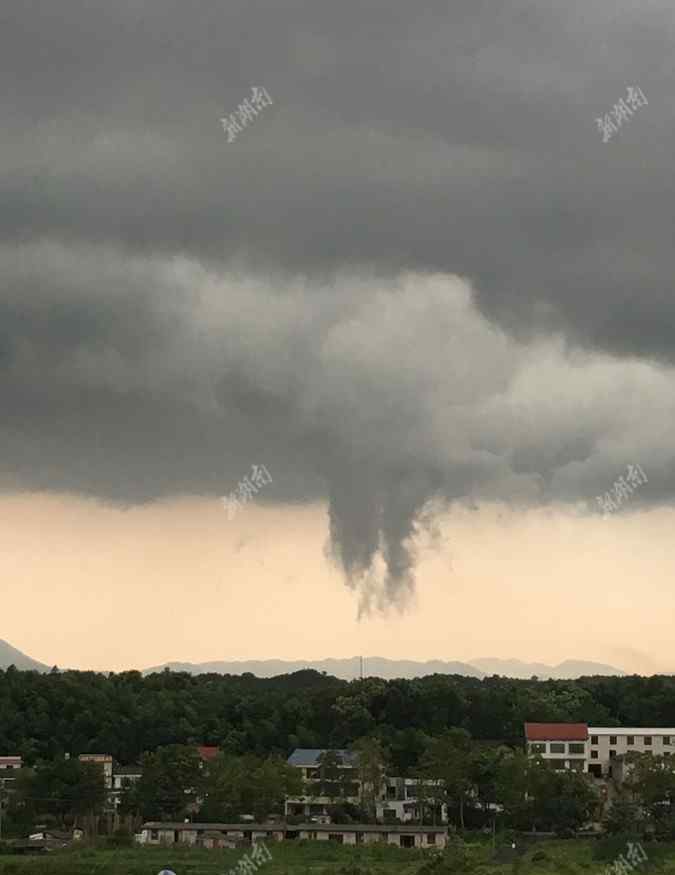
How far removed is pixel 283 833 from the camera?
103m

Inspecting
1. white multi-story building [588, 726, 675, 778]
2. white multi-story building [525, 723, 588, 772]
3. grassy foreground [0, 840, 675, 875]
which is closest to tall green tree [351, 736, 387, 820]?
grassy foreground [0, 840, 675, 875]

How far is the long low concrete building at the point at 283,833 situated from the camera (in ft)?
331

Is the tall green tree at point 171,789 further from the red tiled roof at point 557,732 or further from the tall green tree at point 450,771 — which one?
the red tiled roof at point 557,732

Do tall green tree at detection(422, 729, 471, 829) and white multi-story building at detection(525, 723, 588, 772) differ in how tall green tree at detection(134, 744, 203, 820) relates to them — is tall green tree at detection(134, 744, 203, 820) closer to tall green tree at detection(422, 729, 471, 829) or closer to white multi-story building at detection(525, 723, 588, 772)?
tall green tree at detection(422, 729, 471, 829)

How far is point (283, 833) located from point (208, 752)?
927 inches

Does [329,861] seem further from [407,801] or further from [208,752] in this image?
[208,752]

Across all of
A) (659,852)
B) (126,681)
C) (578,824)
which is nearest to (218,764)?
(578,824)

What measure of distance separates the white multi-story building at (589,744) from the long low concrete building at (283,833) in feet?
74.4

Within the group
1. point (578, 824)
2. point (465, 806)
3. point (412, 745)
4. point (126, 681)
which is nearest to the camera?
point (578, 824)

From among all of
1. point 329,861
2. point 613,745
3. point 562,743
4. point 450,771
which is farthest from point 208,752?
point 329,861

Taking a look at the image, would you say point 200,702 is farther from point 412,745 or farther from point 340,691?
point 412,745

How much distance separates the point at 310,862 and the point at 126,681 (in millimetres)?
84629

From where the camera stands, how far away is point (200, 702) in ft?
490

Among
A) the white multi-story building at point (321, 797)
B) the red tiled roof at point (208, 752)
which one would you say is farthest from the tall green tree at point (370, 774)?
the red tiled roof at point (208, 752)
